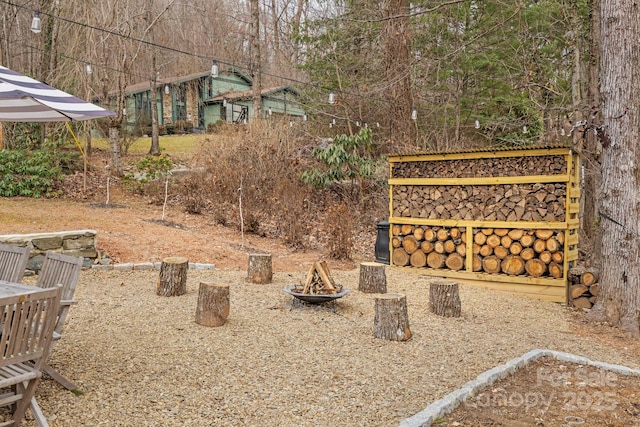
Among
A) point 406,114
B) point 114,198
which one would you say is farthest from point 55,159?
point 406,114

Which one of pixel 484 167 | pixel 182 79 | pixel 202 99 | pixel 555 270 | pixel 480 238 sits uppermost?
pixel 182 79

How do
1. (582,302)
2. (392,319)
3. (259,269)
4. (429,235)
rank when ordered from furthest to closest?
(429,235), (259,269), (582,302), (392,319)

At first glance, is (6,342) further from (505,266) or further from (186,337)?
(505,266)

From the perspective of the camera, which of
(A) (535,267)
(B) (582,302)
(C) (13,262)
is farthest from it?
(A) (535,267)

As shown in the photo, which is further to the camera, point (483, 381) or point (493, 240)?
point (493, 240)

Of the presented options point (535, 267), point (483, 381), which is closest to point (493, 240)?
point (535, 267)

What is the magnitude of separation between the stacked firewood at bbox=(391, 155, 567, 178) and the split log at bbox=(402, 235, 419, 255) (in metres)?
0.96

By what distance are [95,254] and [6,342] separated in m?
4.98

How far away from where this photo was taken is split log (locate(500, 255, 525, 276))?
7.14m

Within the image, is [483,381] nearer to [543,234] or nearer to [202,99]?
[543,234]

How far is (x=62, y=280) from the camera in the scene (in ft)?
12.1

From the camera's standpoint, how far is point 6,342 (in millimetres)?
2604

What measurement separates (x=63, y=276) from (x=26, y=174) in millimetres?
10283

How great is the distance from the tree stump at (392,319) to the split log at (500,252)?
10.0ft
